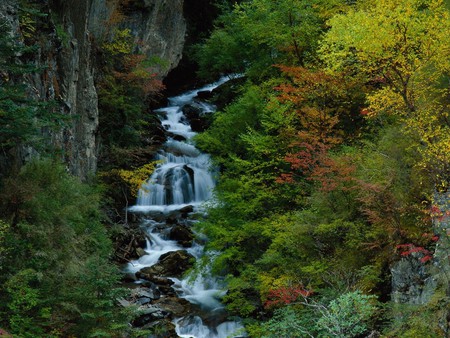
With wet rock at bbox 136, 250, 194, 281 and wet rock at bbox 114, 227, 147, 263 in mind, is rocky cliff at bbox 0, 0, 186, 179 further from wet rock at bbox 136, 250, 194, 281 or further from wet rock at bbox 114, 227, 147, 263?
wet rock at bbox 136, 250, 194, 281

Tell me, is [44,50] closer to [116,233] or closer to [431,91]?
[116,233]

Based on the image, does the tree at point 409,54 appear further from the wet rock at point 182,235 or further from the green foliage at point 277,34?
the wet rock at point 182,235

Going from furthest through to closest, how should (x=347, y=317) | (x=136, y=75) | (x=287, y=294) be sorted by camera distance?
(x=136, y=75) → (x=287, y=294) → (x=347, y=317)

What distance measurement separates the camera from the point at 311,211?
41.9ft

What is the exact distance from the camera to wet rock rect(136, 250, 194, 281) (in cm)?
1606

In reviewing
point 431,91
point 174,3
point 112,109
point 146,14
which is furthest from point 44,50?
point 174,3

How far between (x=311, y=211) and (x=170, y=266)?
6355 mm

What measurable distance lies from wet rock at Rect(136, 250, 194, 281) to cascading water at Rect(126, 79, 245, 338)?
0.38 meters

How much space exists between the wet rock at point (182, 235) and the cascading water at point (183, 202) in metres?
0.21

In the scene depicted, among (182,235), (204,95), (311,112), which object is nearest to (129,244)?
(182,235)

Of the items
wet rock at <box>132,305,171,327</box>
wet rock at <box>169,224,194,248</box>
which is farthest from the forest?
wet rock at <box>169,224,194,248</box>

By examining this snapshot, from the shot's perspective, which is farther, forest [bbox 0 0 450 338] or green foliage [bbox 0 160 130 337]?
forest [bbox 0 0 450 338]

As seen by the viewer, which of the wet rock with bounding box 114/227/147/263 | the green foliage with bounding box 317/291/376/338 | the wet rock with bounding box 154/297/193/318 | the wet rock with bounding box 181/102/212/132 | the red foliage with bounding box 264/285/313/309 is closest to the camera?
the green foliage with bounding box 317/291/376/338

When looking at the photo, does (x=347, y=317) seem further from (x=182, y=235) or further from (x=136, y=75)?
(x=136, y=75)
